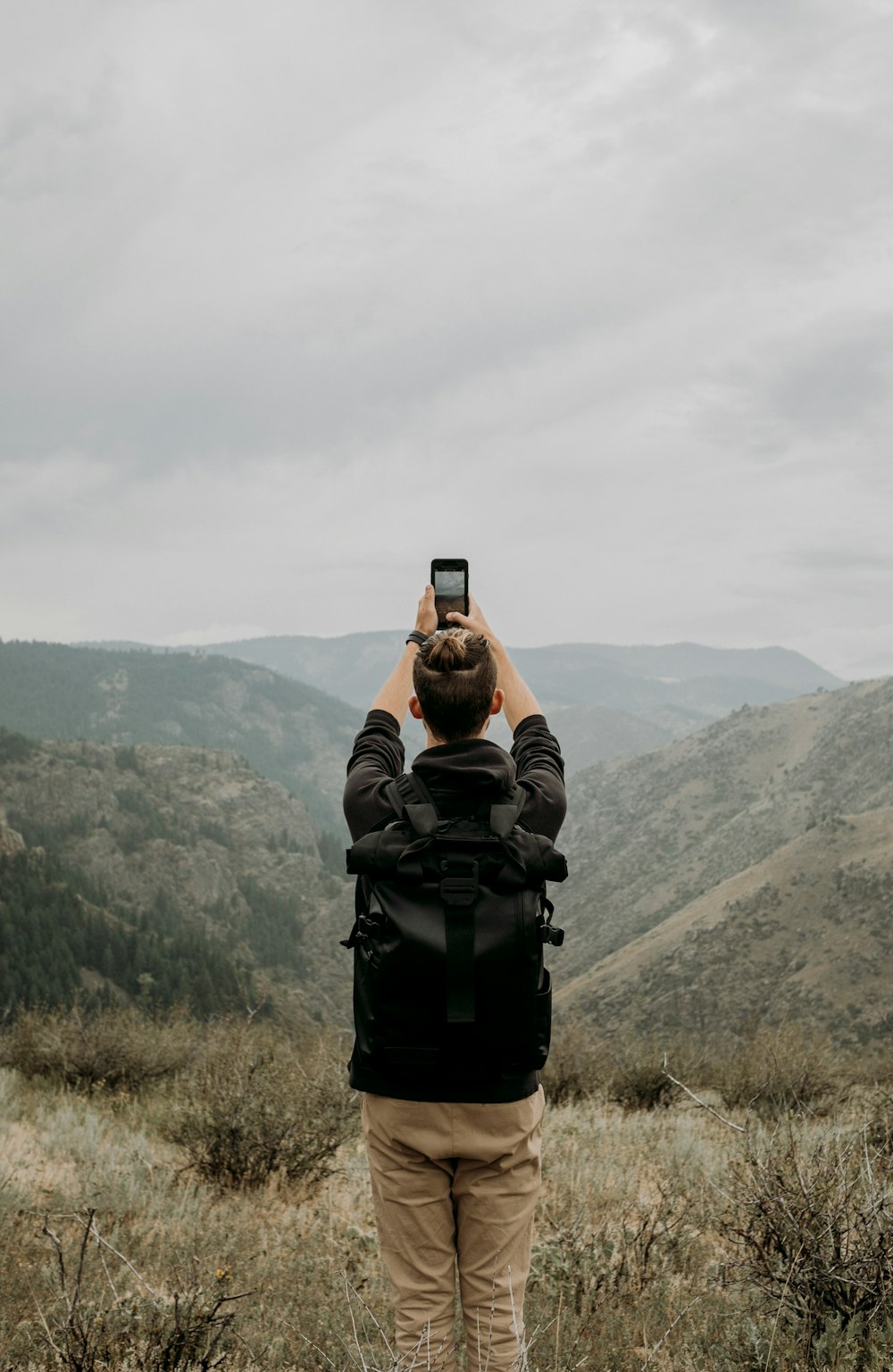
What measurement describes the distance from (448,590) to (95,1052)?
951 cm

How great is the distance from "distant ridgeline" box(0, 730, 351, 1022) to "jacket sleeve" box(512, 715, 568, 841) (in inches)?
2178

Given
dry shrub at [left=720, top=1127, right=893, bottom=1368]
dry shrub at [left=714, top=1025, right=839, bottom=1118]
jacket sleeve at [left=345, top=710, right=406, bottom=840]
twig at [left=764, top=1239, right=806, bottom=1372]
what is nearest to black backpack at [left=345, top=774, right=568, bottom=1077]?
jacket sleeve at [left=345, top=710, right=406, bottom=840]

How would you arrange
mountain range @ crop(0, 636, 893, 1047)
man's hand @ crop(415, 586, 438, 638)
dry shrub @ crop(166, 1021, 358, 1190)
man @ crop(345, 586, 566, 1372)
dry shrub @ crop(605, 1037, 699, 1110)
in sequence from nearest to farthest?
man @ crop(345, 586, 566, 1372) → man's hand @ crop(415, 586, 438, 638) → dry shrub @ crop(166, 1021, 358, 1190) → dry shrub @ crop(605, 1037, 699, 1110) → mountain range @ crop(0, 636, 893, 1047)

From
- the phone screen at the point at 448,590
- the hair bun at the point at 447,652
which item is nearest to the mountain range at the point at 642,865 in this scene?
the phone screen at the point at 448,590

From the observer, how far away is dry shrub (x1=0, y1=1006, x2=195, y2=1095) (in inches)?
397

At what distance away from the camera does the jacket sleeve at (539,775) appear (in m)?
2.43

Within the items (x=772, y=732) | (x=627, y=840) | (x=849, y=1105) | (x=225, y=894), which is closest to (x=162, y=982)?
(x=627, y=840)

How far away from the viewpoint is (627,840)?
86.4 meters

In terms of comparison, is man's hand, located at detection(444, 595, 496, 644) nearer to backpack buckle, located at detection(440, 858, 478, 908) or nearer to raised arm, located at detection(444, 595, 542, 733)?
raised arm, located at detection(444, 595, 542, 733)

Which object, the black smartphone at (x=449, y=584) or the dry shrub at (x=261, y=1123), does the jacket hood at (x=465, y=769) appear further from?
the dry shrub at (x=261, y=1123)

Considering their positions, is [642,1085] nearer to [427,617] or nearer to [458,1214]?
[458,1214]

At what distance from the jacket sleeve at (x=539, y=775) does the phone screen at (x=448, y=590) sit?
0.42 meters

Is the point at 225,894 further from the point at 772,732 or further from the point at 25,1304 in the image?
the point at 25,1304

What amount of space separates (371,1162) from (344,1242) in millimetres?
2874
